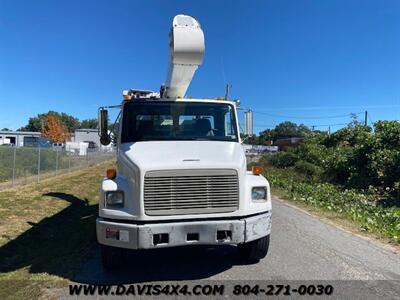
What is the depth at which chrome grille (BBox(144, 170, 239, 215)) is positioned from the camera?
608 cm

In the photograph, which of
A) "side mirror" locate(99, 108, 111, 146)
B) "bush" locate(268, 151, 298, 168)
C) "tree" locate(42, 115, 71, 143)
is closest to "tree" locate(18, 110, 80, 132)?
"tree" locate(42, 115, 71, 143)

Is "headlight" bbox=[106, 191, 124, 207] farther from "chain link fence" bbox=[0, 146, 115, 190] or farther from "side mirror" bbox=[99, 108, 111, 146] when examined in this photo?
"chain link fence" bbox=[0, 146, 115, 190]

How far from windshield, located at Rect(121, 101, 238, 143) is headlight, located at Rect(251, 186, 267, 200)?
126 centimetres

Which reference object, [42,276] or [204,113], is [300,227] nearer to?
[204,113]

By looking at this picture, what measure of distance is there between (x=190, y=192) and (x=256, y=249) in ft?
5.34

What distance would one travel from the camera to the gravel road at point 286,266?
6375 mm

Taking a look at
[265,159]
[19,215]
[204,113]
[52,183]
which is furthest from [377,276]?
[265,159]

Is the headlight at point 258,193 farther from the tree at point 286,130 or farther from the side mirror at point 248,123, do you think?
the tree at point 286,130

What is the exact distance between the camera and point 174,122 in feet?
25.0

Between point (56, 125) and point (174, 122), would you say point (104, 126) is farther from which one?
point (56, 125)

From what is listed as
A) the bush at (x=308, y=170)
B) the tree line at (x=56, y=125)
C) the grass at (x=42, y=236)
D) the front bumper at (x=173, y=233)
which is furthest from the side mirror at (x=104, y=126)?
the tree line at (x=56, y=125)

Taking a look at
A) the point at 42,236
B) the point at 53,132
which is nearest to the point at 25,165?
the point at 42,236

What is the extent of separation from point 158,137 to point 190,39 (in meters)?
1.61

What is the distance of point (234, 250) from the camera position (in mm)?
8070
